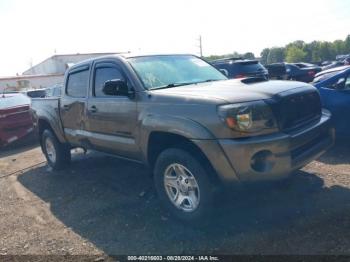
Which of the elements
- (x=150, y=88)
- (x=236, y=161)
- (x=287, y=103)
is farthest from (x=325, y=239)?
(x=150, y=88)

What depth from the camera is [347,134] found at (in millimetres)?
5699

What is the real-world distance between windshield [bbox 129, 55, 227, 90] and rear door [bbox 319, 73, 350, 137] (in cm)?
193

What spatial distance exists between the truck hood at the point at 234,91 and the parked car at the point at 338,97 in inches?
73.7

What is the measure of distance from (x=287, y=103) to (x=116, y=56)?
2385 millimetres

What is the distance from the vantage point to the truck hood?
3.61 m

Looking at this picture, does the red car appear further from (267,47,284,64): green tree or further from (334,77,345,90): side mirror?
(267,47,284,64): green tree

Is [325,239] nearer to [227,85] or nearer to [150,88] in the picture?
[227,85]

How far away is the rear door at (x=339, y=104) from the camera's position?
5695 millimetres

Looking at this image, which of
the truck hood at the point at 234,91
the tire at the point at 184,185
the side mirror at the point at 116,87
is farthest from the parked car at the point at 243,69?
the tire at the point at 184,185

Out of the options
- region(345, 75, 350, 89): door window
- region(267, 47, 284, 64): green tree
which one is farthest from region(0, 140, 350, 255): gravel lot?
region(267, 47, 284, 64): green tree

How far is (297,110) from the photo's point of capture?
3.88 m

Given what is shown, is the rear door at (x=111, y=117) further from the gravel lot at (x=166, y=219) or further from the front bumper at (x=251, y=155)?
the front bumper at (x=251, y=155)

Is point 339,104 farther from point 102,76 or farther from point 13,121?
point 13,121

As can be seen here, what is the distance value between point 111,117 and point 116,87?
58 cm
